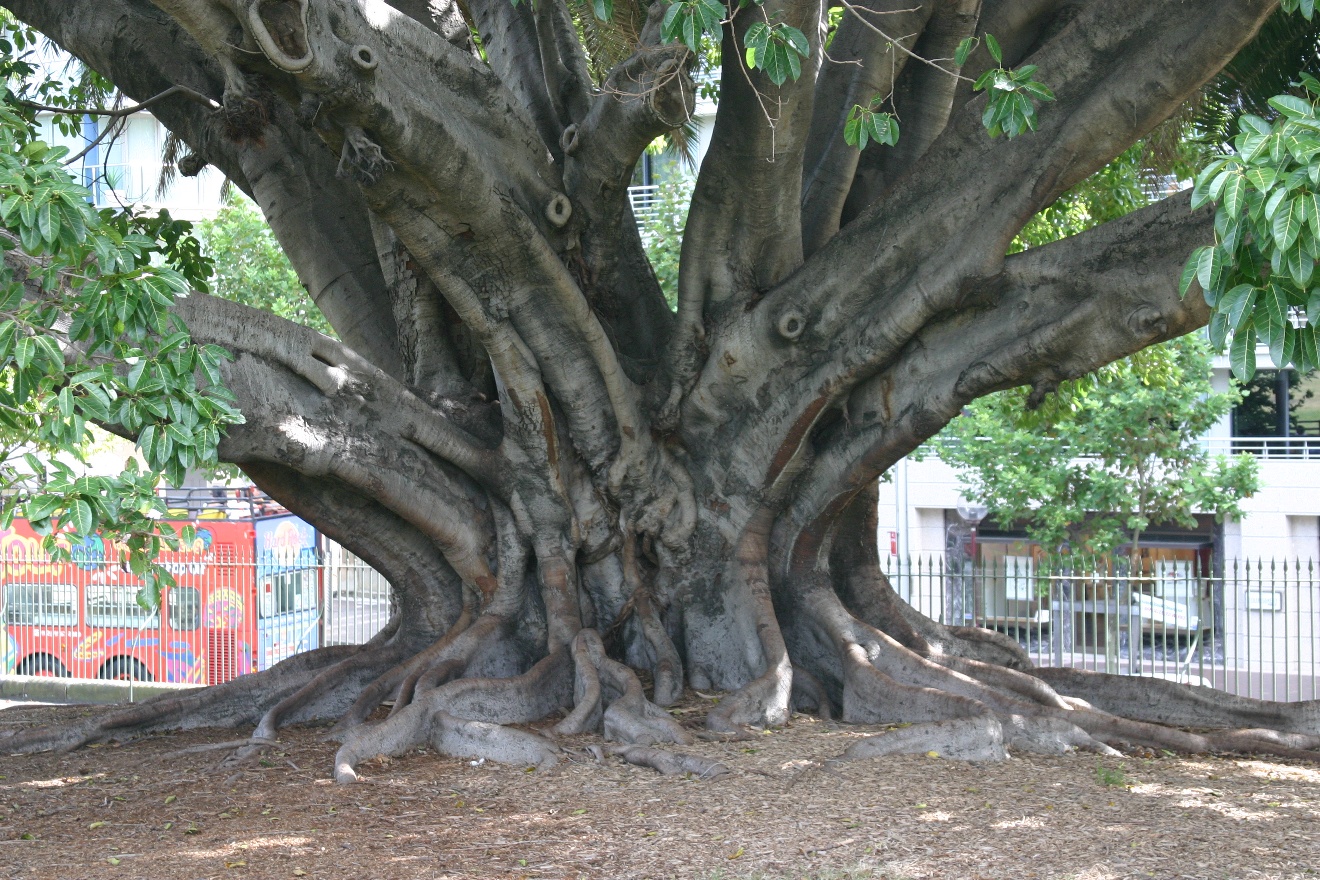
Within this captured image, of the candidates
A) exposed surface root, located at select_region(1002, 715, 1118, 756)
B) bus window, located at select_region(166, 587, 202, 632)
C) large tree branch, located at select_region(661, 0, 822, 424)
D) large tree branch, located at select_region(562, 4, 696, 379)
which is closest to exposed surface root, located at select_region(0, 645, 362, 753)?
large tree branch, located at select_region(562, 4, 696, 379)

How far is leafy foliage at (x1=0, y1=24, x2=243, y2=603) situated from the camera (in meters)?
3.87

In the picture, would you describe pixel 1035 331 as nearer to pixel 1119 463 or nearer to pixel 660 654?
pixel 660 654

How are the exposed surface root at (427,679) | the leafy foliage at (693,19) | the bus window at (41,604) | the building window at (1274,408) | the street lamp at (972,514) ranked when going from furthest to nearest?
the building window at (1274,408) < the street lamp at (972,514) < the bus window at (41,604) < the exposed surface root at (427,679) < the leafy foliage at (693,19)

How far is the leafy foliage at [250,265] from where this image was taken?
845 inches

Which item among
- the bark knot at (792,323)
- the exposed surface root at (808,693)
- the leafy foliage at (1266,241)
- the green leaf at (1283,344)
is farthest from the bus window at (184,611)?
the green leaf at (1283,344)

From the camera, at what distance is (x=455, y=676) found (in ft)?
23.7

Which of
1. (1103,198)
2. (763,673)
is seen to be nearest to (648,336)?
(763,673)

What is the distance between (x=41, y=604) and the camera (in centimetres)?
1534

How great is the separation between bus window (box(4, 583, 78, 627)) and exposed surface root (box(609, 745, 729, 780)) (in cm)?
1160

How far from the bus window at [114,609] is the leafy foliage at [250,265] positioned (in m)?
7.06

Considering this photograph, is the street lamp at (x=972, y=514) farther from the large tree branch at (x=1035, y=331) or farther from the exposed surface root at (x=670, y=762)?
the exposed surface root at (x=670, y=762)

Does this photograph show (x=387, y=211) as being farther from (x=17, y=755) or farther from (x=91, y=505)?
(x=17, y=755)

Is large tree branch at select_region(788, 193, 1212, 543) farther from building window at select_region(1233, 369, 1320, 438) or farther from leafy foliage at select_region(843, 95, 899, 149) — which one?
building window at select_region(1233, 369, 1320, 438)

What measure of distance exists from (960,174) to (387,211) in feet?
10.8
